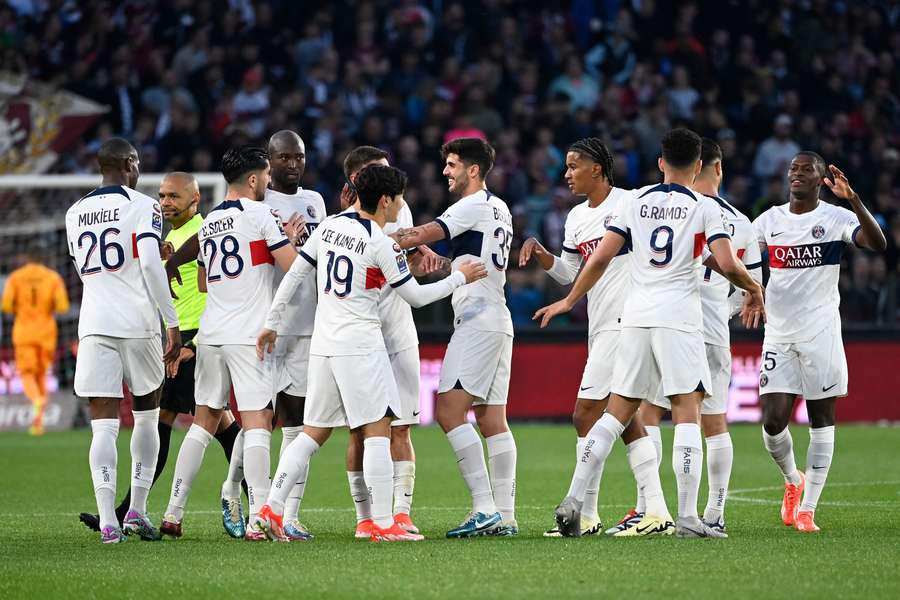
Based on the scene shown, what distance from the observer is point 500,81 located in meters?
22.8

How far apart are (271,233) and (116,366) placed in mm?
1230

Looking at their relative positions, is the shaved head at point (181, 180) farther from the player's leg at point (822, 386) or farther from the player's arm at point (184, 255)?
the player's leg at point (822, 386)

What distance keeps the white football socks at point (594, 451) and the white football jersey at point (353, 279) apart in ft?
4.39

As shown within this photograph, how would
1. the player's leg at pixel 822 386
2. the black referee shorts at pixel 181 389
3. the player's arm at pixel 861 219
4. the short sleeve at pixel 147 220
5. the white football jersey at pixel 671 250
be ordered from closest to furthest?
the white football jersey at pixel 671 250 < the short sleeve at pixel 147 220 < the player's arm at pixel 861 219 < the player's leg at pixel 822 386 < the black referee shorts at pixel 181 389

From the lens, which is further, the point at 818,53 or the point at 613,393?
the point at 818,53

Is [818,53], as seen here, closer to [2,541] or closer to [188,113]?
[188,113]

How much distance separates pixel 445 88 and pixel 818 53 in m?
6.52

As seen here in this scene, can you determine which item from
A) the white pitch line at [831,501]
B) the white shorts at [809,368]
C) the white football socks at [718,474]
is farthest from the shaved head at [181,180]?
the white pitch line at [831,501]

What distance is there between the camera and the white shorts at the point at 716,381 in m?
8.71

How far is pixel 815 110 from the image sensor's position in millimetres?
23031

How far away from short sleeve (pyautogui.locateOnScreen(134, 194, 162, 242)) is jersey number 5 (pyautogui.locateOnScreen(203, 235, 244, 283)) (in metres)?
0.31

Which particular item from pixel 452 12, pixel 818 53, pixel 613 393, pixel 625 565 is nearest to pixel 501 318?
pixel 613 393

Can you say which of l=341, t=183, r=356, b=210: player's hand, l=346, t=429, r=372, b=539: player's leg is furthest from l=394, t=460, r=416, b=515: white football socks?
l=341, t=183, r=356, b=210: player's hand

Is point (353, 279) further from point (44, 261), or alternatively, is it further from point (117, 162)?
point (44, 261)
